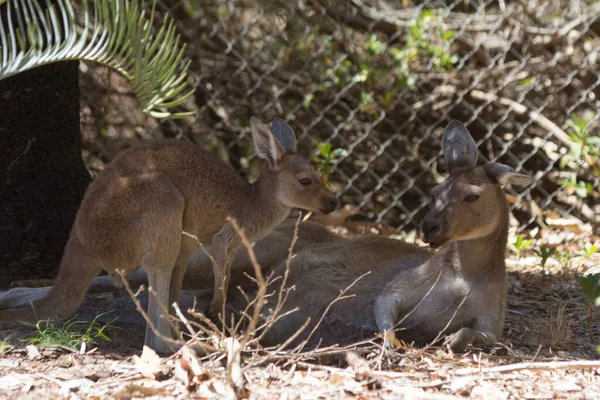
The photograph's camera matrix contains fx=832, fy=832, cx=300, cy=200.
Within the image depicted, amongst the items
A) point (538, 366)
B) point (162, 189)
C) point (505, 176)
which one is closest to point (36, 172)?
point (162, 189)

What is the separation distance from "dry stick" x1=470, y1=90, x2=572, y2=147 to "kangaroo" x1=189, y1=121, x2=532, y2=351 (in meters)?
2.76

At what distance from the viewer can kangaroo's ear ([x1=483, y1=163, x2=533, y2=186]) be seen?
3.76 metres

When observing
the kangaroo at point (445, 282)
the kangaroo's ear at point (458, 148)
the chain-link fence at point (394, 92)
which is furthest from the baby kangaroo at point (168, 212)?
the chain-link fence at point (394, 92)

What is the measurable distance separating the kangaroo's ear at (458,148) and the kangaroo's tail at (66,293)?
175cm

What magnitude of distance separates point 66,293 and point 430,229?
1656mm

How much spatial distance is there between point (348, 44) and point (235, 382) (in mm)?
3785

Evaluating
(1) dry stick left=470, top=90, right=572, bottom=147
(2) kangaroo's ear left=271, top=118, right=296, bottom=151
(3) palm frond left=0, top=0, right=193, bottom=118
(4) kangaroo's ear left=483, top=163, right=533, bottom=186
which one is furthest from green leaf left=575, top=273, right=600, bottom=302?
(1) dry stick left=470, top=90, right=572, bottom=147

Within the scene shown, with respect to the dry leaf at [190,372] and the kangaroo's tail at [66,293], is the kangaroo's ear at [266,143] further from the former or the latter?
the dry leaf at [190,372]

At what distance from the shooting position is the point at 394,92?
6.56 m

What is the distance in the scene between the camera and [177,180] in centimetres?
389

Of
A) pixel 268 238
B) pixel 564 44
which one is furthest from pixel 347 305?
pixel 564 44

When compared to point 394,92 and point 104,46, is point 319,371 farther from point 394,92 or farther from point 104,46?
point 394,92

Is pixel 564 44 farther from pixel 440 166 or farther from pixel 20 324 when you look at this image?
pixel 20 324

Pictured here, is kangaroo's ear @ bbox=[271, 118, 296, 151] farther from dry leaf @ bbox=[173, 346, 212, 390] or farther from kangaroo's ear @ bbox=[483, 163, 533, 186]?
dry leaf @ bbox=[173, 346, 212, 390]
